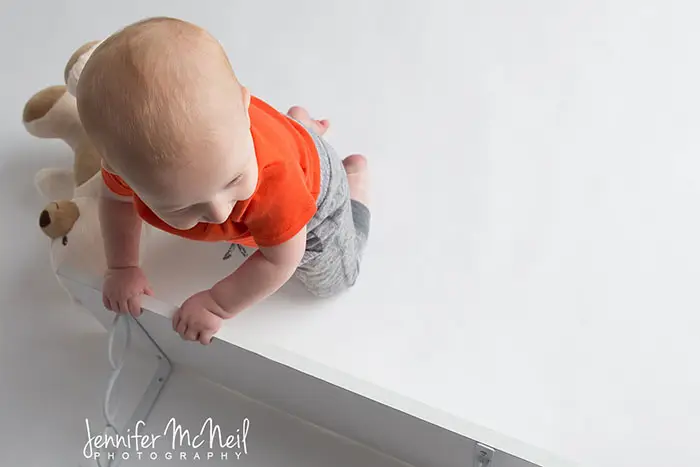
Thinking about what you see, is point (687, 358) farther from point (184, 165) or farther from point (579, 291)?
point (184, 165)

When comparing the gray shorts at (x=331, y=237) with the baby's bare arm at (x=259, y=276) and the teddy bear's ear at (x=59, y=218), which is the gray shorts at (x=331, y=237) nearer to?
the baby's bare arm at (x=259, y=276)

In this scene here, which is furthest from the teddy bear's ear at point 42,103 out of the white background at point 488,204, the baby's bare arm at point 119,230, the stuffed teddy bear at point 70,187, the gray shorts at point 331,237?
the gray shorts at point 331,237

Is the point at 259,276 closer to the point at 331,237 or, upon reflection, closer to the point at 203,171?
the point at 331,237

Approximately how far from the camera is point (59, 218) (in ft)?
2.71

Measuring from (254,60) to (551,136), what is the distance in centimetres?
44

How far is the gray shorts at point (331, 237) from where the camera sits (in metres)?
0.74

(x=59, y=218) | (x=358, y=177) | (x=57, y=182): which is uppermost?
(x=358, y=177)

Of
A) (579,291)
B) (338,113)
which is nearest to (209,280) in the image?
(338,113)

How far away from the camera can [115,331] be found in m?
0.80

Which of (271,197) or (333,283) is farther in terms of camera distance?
(333,283)

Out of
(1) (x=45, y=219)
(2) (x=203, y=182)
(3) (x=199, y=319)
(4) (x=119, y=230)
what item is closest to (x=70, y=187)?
(1) (x=45, y=219)

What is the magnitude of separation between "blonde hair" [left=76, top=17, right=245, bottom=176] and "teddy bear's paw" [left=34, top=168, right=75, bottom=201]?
0.52m

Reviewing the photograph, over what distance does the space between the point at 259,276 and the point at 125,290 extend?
0.50 ft

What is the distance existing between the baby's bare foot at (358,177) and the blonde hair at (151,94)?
437 mm
